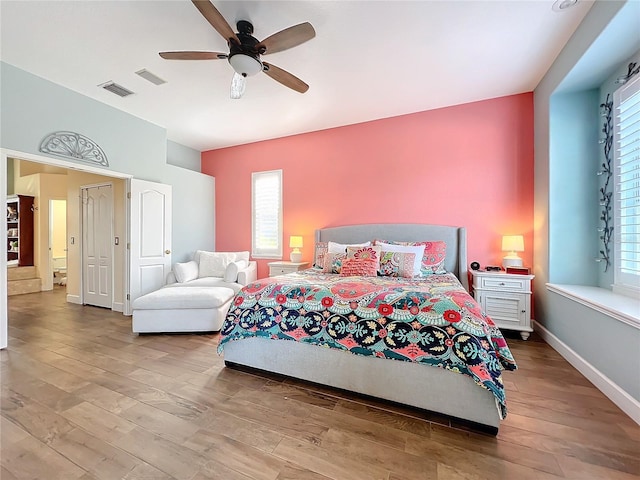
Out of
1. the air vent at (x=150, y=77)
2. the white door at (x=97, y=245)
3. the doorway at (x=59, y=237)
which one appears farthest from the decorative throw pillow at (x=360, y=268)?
the doorway at (x=59, y=237)

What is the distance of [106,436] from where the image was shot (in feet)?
5.16

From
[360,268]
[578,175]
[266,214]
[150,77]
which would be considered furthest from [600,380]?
[150,77]

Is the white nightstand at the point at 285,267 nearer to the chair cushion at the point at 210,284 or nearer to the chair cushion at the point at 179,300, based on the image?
the chair cushion at the point at 210,284

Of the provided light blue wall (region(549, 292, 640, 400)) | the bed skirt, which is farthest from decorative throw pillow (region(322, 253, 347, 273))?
light blue wall (region(549, 292, 640, 400))

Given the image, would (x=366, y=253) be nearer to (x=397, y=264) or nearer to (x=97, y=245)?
(x=397, y=264)

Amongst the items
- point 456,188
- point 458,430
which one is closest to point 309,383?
point 458,430

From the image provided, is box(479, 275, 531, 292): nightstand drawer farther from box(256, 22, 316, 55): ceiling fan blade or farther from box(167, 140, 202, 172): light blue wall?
box(167, 140, 202, 172): light blue wall

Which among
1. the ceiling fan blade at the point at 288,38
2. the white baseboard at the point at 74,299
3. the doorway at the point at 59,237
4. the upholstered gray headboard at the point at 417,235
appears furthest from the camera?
the doorway at the point at 59,237

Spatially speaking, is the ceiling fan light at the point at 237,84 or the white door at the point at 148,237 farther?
the white door at the point at 148,237

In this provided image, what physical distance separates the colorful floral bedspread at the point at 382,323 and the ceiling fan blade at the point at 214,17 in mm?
1970

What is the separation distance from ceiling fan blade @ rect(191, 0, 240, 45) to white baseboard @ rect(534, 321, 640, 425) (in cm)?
368

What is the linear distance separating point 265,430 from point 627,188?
3.50 m

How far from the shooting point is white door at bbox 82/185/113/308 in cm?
449

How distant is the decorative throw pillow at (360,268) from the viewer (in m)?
3.06
